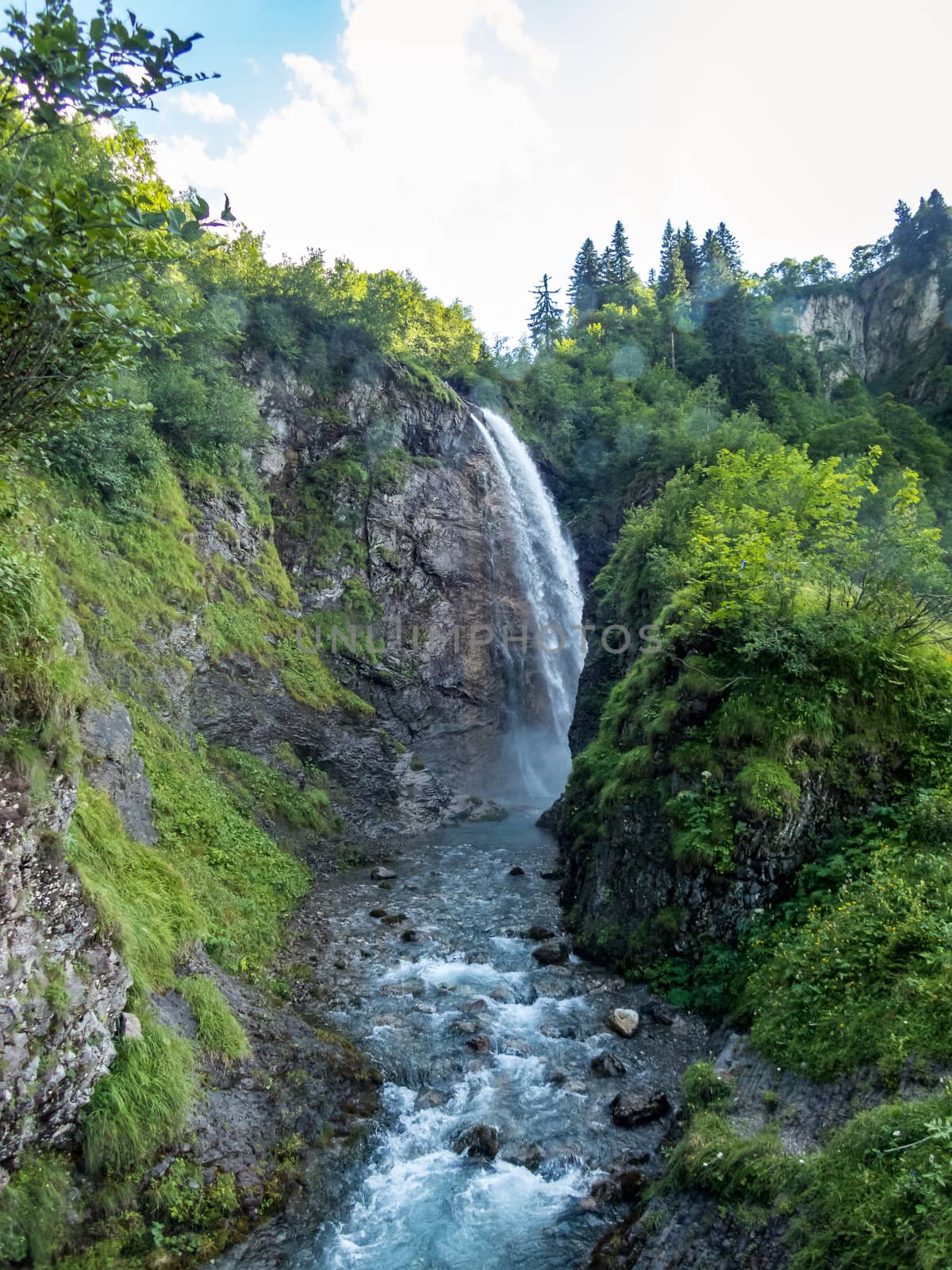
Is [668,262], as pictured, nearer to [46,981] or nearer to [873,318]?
[873,318]

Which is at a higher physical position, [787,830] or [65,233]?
[65,233]

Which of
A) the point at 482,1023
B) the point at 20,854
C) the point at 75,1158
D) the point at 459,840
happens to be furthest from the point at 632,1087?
the point at 459,840

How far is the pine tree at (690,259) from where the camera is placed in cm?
5669

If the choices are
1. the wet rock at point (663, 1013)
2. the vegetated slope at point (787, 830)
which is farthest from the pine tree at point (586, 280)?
the wet rock at point (663, 1013)

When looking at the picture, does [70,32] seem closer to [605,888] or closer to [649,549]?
[605,888]

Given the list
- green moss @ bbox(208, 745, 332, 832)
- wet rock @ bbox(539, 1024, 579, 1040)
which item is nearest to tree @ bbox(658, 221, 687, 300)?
green moss @ bbox(208, 745, 332, 832)

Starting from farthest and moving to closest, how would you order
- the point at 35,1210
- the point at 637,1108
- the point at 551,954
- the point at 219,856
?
1. the point at 219,856
2. the point at 551,954
3. the point at 637,1108
4. the point at 35,1210

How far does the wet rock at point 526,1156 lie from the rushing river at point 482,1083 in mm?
16

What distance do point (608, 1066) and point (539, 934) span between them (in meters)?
4.15

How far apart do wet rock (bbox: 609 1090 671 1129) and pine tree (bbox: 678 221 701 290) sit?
59943 mm

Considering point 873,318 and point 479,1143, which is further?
point 873,318

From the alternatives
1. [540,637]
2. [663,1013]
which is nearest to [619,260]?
[540,637]

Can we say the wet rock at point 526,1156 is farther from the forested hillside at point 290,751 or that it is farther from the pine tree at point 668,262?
the pine tree at point 668,262

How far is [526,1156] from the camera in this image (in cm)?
777
